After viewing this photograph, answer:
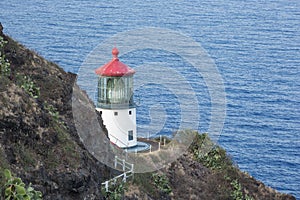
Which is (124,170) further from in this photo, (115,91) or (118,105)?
(115,91)

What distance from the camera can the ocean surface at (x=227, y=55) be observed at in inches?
2822

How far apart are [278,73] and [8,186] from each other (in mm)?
83406

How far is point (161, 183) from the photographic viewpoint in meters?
38.0

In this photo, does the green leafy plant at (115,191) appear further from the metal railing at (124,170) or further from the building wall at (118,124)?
the building wall at (118,124)

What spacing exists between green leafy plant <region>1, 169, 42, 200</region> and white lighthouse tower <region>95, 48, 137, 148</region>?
19.8 meters

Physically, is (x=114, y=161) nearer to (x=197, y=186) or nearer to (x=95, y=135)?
(x=95, y=135)

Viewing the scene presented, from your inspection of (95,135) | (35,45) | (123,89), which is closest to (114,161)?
(95,135)

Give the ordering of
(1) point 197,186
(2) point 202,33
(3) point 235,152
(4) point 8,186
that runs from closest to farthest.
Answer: (4) point 8,186, (1) point 197,186, (3) point 235,152, (2) point 202,33

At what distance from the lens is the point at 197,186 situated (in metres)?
40.2

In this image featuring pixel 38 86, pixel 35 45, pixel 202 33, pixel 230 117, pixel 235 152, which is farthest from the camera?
pixel 202 33

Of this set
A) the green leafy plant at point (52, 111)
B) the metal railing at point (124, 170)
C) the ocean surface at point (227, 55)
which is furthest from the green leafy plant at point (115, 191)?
the ocean surface at point (227, 55)

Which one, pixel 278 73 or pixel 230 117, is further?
pixel 278 73

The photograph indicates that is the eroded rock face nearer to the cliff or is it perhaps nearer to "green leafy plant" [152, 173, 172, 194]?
the cliff

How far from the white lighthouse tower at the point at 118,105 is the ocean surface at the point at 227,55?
1153 cm
